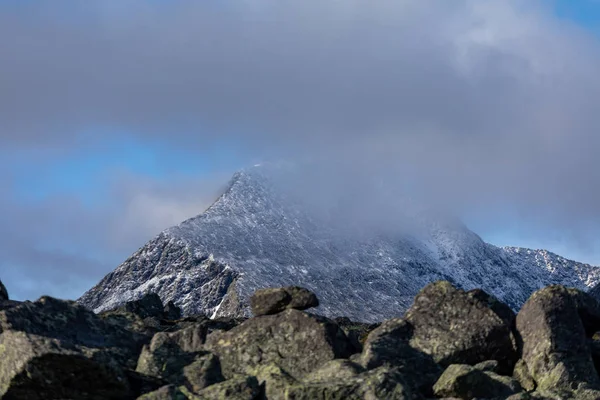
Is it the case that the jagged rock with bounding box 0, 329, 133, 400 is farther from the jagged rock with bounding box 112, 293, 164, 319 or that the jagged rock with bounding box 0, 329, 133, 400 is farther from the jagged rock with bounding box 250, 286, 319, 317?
the jagged rock with bounding box 112, 293, 164, 319

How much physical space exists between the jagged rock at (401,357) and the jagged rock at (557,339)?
388 cm

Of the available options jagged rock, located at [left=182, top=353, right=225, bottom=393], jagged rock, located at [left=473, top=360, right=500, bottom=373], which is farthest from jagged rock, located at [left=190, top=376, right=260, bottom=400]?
jagged rock, located at [left=473, top=360, right=500, bottom=373]

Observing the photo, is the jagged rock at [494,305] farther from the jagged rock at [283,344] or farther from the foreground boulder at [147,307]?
the foreground boulder at [147,307]

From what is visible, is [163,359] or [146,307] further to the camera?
[146,307]

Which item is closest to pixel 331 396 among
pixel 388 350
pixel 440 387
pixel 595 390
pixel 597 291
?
pixel 440 387

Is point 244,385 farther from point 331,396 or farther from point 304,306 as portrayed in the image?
point 304,306

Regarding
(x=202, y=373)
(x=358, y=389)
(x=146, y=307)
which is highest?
A: (x=146, y=307)

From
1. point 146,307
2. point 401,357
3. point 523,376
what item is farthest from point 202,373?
point 146,307

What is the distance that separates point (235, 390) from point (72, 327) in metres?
8.53

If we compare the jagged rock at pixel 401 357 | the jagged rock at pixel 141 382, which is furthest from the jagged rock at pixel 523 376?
the jagged rock at pixel 141 382

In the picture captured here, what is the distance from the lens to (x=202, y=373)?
31.1m

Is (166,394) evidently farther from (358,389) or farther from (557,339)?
(557,339)

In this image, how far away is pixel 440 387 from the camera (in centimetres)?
3077

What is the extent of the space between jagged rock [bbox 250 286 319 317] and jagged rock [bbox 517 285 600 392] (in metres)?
7.87
